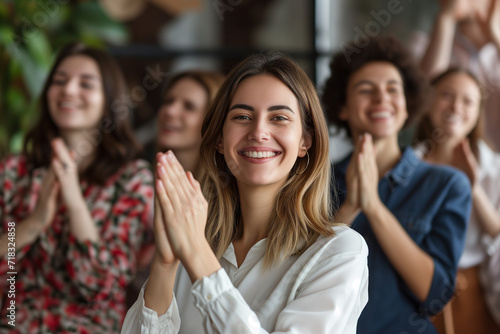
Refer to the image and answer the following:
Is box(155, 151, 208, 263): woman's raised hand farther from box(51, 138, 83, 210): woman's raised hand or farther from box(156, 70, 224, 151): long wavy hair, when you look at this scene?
box(156, 70, 224, 151): long wavy hair

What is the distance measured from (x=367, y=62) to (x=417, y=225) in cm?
46

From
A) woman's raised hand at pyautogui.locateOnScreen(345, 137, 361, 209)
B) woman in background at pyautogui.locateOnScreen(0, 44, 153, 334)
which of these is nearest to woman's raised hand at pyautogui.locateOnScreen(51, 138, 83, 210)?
woman in background at pyautogui.locateOnScreen(0, 44, 153, 334)

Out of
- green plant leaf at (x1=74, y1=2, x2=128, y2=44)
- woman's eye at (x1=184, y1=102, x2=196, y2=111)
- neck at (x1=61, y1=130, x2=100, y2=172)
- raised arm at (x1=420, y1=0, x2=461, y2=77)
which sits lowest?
neck at (x1=61, y1=130, x2=100, y2=172)

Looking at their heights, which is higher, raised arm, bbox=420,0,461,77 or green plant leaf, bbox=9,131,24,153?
raised arm, bbox=420,0,461,77

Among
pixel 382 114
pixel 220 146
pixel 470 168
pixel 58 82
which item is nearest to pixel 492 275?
pixel 470 168

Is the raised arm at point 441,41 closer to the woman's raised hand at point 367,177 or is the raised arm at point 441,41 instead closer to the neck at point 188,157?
the woman's raised hand at point 367,177

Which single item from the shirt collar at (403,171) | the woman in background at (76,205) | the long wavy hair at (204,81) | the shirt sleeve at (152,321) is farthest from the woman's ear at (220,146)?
the long wavy hair at (204,81)

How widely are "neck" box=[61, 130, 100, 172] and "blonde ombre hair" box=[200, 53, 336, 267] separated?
86 centimetres

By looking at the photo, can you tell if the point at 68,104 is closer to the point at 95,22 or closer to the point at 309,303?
the point at 95,22

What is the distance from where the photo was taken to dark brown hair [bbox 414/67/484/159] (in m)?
1.91

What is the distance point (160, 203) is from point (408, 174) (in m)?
0.81

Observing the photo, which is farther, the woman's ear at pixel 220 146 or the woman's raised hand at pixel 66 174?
the woman's raised hand at pixel 66 174

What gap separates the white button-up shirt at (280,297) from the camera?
893 mm

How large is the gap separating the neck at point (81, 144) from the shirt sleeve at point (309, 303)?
1.12 m
